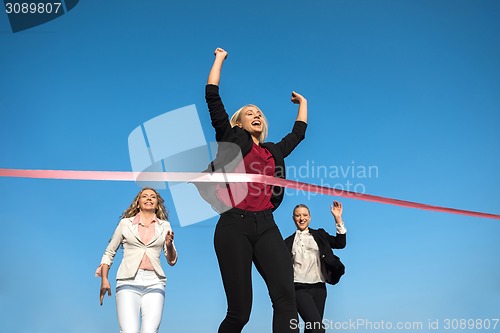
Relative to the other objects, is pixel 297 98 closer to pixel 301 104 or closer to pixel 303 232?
pixel 301 104

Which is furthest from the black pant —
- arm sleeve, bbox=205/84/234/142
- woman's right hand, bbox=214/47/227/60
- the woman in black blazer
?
the woman in black blazer

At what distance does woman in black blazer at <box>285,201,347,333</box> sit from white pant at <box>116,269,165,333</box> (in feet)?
7.05

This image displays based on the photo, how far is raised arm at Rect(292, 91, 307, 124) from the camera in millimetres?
5337

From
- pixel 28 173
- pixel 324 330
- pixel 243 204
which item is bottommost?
pixel 324 330

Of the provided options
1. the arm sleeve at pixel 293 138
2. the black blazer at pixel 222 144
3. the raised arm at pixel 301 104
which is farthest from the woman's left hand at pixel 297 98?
the black blazer at pixel 222 144

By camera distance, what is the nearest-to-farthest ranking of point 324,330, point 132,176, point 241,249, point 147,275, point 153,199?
point 241,249 < point 132,176 < point 147,275 < point 153,199 < point 324,330

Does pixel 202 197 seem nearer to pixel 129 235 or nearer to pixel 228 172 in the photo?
pixel 228 172

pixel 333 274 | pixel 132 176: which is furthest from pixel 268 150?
pixel 333 274

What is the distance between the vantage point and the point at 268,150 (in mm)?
4836

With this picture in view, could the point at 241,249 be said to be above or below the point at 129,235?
below

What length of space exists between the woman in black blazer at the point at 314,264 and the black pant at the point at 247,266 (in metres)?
2.79

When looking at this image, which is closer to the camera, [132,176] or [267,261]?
[267,261]

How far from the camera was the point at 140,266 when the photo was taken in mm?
5750

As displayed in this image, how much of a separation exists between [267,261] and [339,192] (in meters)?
1.72
